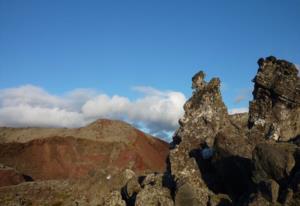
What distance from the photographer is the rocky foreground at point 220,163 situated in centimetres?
2047

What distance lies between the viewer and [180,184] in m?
23.0

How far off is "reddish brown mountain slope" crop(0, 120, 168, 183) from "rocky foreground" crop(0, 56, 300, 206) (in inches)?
1076

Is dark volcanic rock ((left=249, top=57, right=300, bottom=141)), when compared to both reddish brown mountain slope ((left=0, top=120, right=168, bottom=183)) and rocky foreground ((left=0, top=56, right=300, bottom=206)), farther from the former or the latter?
reddish brown mountain slope ((left=0, top=120, right=168, bottom=183))

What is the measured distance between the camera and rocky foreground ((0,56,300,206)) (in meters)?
20.5

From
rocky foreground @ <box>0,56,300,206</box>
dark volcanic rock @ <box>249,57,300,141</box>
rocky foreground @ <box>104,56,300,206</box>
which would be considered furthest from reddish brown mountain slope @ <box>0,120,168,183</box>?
dark volcanic rock @ <box>249,57,300,141</box>

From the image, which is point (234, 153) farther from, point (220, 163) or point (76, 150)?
point (76, 150)

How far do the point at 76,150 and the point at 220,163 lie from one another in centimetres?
3821

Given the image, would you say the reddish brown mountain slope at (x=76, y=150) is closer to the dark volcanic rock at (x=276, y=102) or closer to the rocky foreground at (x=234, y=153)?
the rocky foreground at (x=234, y=153)

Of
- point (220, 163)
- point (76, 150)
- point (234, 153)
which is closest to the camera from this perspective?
point (234, 153)

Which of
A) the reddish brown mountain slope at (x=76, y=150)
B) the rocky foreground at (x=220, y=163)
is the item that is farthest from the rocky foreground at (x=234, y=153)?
the reddish brown mountain slope at (x=76, y=150)

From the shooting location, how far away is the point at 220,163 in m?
24.9

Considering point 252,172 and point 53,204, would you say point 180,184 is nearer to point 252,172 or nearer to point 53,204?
point 252,172

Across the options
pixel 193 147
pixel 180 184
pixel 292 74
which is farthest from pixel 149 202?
pixel 292 74

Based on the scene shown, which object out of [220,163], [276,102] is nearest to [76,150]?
[276,102]
